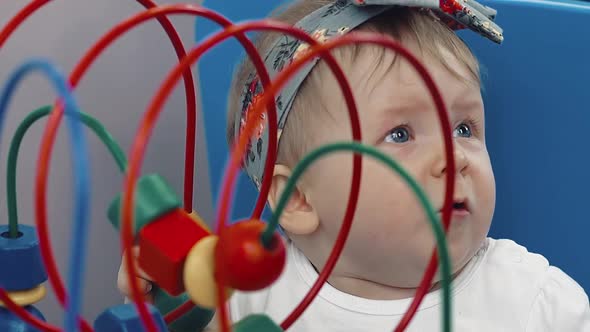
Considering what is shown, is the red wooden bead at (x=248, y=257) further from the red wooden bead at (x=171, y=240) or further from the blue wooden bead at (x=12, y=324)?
the blue wooden bead at (x=12, y=324)

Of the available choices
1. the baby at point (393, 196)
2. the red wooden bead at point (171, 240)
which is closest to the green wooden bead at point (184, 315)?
the baby at point (393, 196)

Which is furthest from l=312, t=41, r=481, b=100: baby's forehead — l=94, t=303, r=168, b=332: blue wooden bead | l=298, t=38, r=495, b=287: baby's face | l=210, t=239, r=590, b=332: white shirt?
l=94, t=303, r=168, b=332: blue wooden bead

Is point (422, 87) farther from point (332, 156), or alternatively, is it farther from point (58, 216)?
point (58, 216)

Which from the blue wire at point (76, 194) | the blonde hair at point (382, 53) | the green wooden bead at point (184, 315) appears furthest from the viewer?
the blonde hair at point (382, 53)

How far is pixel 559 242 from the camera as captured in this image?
0.88 meters

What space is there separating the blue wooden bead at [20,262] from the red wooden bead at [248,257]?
8.2 inches

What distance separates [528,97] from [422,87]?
0.72ft

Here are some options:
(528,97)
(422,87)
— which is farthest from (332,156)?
(528,97)

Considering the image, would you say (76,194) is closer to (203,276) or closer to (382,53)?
(203,276)

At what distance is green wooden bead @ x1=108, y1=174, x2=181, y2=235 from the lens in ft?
1.33

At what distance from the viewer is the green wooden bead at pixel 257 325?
18.1 inches

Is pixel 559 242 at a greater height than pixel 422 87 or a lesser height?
lesser

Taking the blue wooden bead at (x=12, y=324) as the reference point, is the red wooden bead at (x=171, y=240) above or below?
above

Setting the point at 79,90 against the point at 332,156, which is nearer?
the point at 332,156
